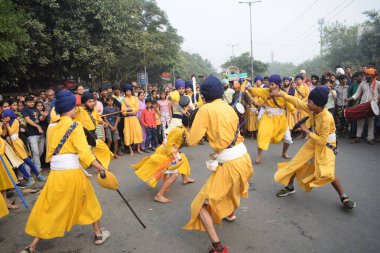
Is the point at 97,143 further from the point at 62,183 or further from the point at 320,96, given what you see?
the point at 320,96

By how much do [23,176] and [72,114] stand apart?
11.9ft

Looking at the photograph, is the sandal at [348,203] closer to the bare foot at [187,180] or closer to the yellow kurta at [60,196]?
the bare foot at [187,180]

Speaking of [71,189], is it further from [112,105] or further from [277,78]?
[112,105]

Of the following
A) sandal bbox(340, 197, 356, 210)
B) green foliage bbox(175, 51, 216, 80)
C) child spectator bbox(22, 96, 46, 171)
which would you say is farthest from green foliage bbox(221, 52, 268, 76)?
sandal bbox(340, 197, 356, 210)

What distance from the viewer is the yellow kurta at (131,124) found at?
8242 millimetres

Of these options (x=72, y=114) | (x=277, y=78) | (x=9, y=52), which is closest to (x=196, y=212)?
(x=72, y=114)

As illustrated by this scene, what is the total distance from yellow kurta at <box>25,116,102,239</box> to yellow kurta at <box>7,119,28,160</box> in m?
2.92

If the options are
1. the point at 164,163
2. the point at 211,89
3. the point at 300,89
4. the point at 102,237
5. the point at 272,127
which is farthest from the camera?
the point at 300,89

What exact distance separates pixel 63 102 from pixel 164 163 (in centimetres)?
211

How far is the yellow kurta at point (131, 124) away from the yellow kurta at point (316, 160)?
187 inches

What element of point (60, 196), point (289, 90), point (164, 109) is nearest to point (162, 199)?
point (60, 196)

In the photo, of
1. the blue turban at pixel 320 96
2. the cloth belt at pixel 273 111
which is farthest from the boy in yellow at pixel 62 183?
the cloth belt at pixel 273 111

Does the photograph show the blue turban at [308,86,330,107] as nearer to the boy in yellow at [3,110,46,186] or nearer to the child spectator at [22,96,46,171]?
the boy in yellow at [3,110,46,186]

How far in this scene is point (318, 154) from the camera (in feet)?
13.9
